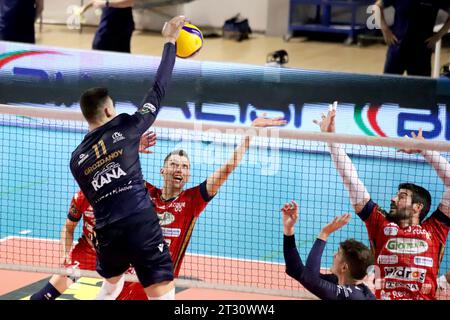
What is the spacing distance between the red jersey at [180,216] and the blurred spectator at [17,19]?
6.78m

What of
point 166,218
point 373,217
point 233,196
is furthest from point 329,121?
point 233,196

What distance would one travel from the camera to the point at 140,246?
21.2ft

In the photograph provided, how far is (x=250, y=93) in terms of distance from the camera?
1220 centimetres

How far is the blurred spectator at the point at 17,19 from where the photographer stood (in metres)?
13.4

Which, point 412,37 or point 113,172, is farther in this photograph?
point 412,37

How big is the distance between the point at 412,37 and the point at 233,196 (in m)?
3.44

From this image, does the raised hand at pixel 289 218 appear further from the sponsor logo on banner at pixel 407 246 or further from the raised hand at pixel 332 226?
the sponsor logo on banner at pixel 407 246

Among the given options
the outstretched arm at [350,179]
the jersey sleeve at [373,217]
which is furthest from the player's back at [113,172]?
the jersey sleeve at [373,217]

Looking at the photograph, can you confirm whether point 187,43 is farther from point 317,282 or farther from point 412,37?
point 412,37

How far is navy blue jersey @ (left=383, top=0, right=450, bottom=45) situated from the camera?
12.9m

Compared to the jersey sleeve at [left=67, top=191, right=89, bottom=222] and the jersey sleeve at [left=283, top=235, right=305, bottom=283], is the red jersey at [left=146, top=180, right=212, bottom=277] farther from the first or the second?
the jersey sleeve at [left=283, top=235, right=305, bottom=283]

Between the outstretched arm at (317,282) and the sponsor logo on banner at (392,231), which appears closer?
the outstretched arm at (317,282)
